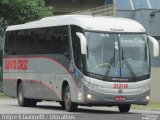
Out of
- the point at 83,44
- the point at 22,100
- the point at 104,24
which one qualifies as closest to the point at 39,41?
the point at 22,100

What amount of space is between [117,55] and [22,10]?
26.1 m

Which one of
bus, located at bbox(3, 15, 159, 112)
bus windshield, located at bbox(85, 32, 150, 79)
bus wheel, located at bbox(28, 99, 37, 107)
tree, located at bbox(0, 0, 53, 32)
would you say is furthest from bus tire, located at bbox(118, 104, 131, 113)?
tree, located at bbox(0, 0, 53, 32)

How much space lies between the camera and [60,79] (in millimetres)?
26422

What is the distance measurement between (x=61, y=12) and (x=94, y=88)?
3825cm

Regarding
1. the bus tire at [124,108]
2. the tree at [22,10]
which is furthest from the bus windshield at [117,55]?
the tree at [22,10]

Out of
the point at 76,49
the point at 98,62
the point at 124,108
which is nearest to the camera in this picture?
the point at 98,62

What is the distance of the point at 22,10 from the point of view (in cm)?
5003

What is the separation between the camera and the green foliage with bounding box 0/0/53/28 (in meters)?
49.7

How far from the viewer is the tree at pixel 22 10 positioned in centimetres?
4969

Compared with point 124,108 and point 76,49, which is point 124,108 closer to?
point 124,108

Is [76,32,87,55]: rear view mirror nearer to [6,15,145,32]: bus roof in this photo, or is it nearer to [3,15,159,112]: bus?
[3,15,159,112]: bus

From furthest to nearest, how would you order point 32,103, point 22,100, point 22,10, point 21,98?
point 22,10 < point 32,103 < point 21,98 < point 22,100

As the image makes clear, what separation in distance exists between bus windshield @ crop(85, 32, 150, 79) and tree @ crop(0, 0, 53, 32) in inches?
986

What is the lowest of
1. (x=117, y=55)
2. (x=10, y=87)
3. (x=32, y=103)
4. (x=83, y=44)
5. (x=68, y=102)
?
(x=32, y=103)
